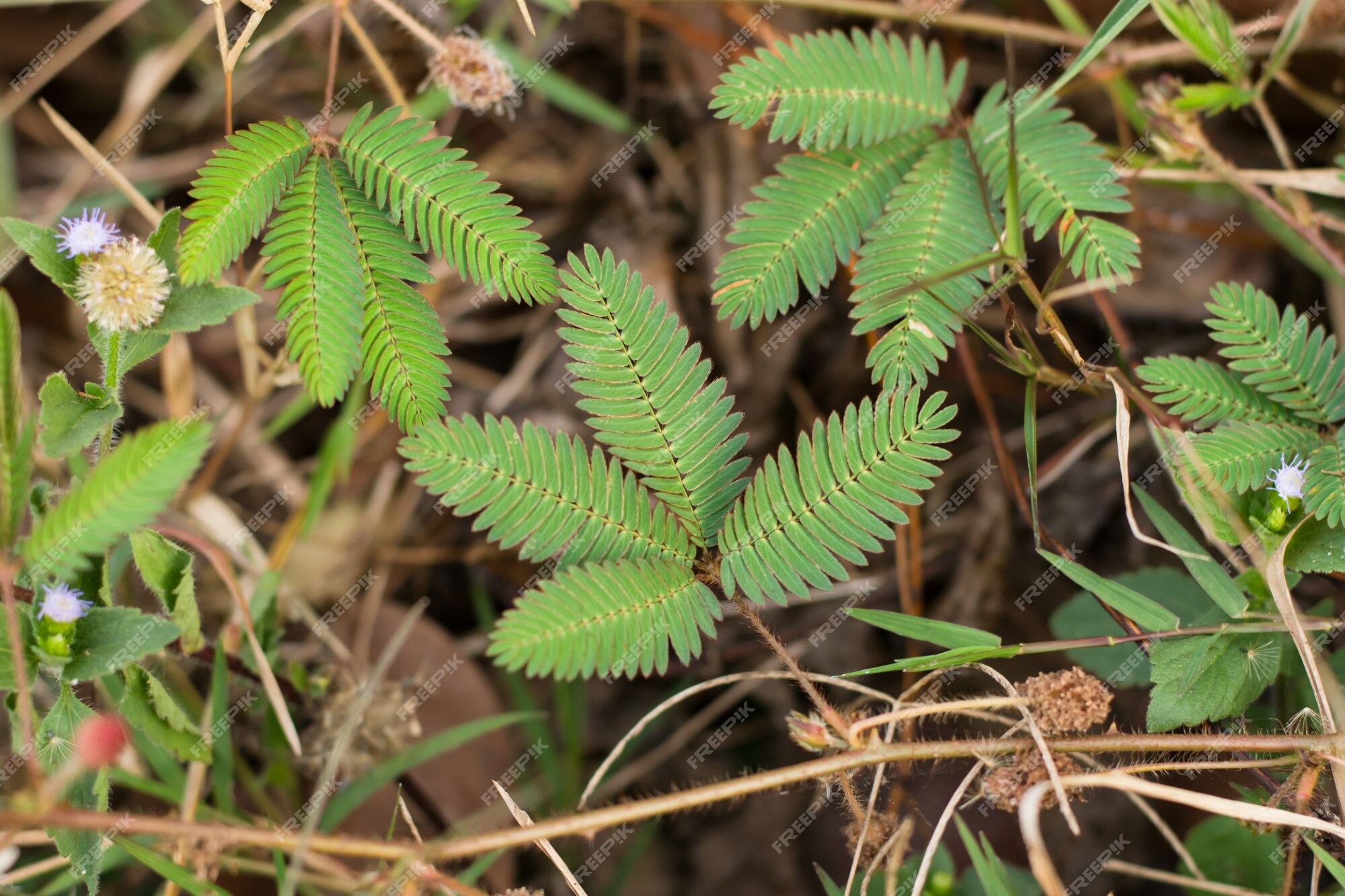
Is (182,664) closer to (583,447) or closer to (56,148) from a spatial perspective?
(583,447)

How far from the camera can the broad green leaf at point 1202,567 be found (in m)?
1.90

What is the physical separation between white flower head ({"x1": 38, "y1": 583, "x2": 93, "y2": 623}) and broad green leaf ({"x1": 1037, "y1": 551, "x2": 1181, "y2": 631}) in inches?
68.7

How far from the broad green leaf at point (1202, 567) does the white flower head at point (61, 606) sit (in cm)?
194

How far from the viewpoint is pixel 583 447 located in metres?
1.82

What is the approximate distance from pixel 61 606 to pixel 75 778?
1.04 feet

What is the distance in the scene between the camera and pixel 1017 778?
1825 millimetres

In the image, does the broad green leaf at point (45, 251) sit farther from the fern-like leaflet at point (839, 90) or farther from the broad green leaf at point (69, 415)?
the fern-like leaflet at point (839, 90)

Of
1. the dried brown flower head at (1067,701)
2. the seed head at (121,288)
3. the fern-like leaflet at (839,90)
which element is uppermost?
the fern-like leaflet at (839,90)

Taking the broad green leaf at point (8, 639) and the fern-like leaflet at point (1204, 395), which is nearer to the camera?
the broad green leaf at point (8, 639)

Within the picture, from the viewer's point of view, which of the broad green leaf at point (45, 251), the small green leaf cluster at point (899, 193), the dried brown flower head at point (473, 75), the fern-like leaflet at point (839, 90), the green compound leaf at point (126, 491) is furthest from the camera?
the dried brown flower head at point (473, 75)

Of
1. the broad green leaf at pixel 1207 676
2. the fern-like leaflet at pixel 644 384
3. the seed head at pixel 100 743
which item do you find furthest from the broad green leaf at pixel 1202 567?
the seed head at pixel 100 743

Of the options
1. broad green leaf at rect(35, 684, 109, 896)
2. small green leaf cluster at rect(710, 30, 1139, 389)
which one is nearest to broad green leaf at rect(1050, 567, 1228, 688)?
small green leaf cluster at rect(710, 30, 1139, 389)

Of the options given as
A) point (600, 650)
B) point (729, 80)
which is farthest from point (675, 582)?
point (729, 80)

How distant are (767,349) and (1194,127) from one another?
50.1 inches
